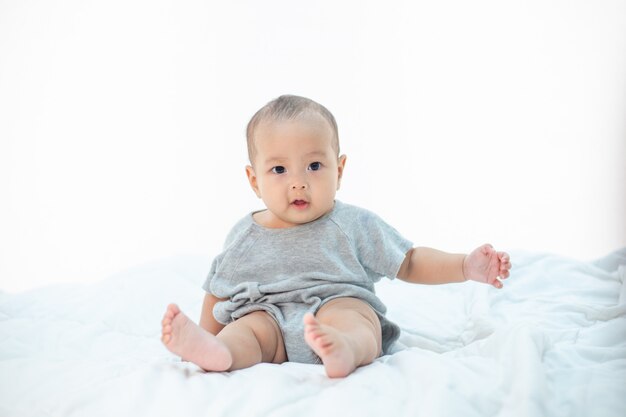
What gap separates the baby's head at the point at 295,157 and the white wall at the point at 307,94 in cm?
88

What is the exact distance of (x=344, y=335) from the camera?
0.85 m

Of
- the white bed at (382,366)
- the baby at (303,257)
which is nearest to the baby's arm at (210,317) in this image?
the baby at (303,257)

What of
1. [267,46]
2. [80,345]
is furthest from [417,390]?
[267,46]

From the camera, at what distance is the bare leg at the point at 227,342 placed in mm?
835

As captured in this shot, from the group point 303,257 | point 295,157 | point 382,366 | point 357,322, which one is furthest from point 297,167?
point 382,366

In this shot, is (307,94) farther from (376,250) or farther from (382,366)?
(382,366)

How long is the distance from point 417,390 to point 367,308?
12.4 inches

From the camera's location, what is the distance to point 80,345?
121 cm

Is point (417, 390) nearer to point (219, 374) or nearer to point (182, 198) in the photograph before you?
point (219, 374)

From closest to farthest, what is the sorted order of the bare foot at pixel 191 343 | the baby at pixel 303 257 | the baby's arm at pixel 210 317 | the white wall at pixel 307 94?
the bare foot at pixel 191 343
the baby at pixel 303 257
the baby's arm at pixel 210 317
the white wall at pixel 307 94

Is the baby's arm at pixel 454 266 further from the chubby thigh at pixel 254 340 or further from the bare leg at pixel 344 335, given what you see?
the chubby thigh at pixel 254 340

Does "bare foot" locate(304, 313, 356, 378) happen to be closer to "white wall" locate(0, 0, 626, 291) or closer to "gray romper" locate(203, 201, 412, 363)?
"gray romper" locate(203, 201, 412, 363)

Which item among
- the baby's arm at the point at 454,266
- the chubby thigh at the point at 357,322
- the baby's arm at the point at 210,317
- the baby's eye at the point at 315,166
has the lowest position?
the baby's arm at the point at 210,317

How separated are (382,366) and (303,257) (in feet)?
1.03
